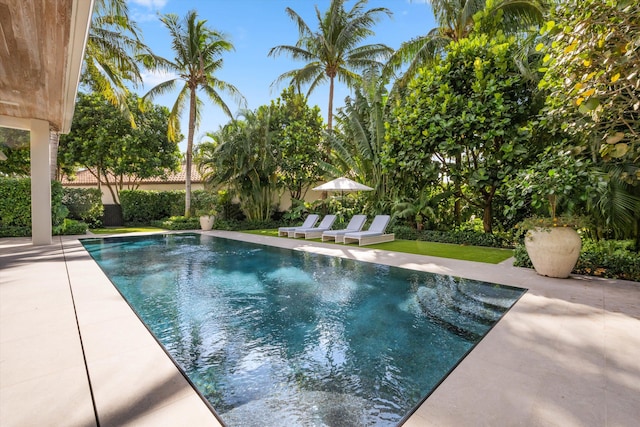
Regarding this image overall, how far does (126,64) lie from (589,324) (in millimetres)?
17381

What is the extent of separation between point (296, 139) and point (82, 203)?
1387 cm

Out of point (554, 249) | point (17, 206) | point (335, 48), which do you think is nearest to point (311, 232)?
point (554, 249)

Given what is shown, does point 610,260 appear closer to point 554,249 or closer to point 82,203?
point 554,249

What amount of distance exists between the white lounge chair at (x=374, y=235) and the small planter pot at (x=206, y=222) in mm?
9643

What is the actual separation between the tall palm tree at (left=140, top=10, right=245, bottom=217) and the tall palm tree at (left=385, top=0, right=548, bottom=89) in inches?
400

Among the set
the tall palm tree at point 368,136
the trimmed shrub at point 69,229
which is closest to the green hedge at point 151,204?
the trimmed shrub at point 69,229

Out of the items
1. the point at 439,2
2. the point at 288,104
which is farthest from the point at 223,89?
the point at 439,2

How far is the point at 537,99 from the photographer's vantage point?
10.4 m

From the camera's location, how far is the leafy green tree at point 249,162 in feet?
61.7

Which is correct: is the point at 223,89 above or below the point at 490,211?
above

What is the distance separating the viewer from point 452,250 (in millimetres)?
10750

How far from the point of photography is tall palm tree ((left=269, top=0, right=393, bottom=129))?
18609 millimetres

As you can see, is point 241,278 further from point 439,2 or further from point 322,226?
point 439,2

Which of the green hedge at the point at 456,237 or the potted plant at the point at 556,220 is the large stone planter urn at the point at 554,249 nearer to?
the potted plant at the point at 556,220
